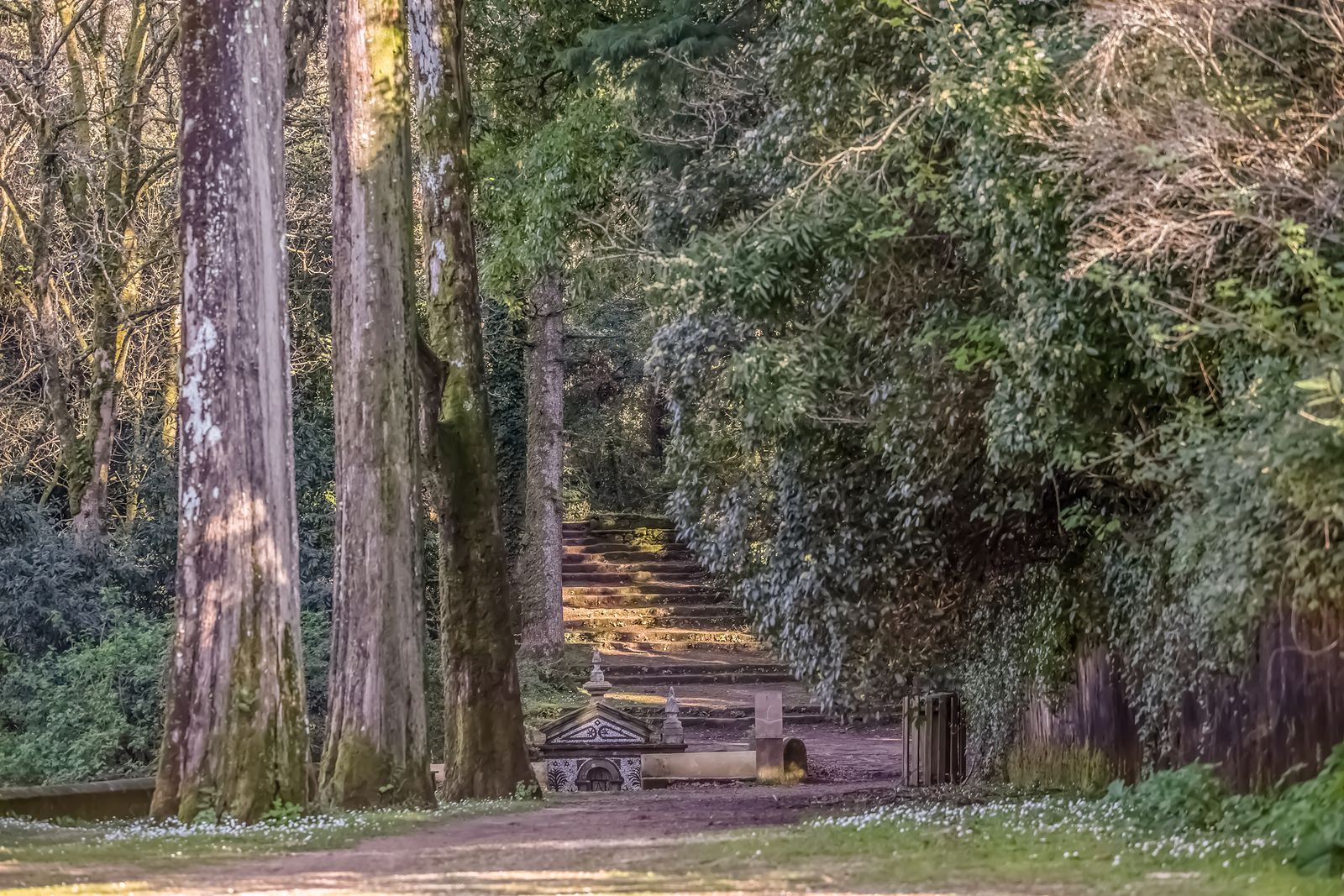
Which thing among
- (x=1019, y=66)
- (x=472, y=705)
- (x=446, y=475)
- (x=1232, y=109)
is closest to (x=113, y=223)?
(x=446, y=475)

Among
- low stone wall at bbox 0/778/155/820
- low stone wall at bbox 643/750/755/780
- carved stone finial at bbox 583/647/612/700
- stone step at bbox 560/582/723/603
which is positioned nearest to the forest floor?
low stone wall at bbox 0/778/155/820

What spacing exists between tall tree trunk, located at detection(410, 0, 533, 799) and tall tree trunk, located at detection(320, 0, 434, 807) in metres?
1.29

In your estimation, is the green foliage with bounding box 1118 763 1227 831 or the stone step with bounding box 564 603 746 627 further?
the stone step with bounding box 564 603 746 627

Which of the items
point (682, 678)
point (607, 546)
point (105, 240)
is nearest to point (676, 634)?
point (682, 678)

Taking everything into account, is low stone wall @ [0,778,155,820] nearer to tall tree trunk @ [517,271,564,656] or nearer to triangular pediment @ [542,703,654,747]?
triangular pediment @ [542,703,654,747]

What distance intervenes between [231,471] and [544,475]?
1939 cm

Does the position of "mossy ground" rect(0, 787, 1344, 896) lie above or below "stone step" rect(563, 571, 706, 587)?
below

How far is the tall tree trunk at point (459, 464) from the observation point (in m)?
15.3

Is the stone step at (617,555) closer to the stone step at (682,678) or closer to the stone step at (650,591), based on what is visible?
the stone step at (650,591)

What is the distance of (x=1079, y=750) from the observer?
42.5ft

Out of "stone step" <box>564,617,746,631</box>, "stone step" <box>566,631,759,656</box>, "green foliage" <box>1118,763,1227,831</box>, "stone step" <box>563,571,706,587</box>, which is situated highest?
"stone step" <box>563,571,706,587</box>

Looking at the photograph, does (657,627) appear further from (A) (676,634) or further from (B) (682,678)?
(B) (682,678)

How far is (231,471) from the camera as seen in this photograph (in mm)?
11422

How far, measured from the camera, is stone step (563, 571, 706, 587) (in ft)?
123
